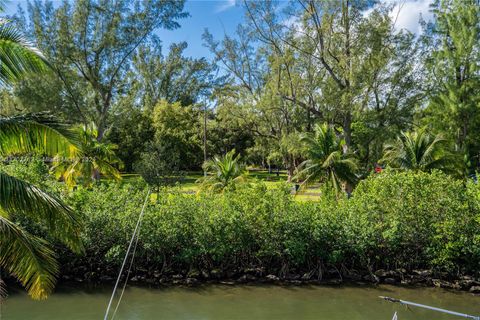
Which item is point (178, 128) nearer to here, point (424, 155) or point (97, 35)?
point (97, 35)

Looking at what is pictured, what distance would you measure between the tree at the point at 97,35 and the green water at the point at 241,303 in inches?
736

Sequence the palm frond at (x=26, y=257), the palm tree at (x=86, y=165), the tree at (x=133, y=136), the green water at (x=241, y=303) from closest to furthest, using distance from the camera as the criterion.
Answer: the palm frond at (x=26, y=257) < the green water at (x=241, y=303) < the palm tree at (x=86, y=165) < the tree at (x=133, y=136)

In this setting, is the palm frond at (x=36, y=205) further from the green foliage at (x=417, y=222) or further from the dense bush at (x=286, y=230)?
the green foliage at (x=417, y=222)

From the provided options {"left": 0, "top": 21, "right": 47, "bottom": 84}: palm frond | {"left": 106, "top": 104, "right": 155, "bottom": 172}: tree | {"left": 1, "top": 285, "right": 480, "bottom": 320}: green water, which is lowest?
{"left": 1, "top": 285, "right": 480, "bottom": 320}: green water

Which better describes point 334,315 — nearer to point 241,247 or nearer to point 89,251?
point 241,247

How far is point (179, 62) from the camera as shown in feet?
165

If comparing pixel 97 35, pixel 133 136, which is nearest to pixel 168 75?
pixel 133 136

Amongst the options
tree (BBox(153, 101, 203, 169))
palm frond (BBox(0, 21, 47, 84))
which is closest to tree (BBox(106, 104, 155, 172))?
tree (BBox(153, 101, 203, 169))

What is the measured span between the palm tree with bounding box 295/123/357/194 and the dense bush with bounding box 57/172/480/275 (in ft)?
13.7

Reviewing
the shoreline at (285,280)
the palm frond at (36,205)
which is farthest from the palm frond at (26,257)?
the shoreline at (285,280)

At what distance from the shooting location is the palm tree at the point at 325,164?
17703mm

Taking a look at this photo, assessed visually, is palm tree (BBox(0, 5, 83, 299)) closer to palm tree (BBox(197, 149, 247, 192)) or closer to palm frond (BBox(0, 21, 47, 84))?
palm frond (BBox(0, 21, 47, 84))

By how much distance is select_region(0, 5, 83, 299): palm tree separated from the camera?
17.4 feet

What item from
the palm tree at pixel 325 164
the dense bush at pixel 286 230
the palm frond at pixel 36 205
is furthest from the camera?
the palm tree at pixel 325 164
